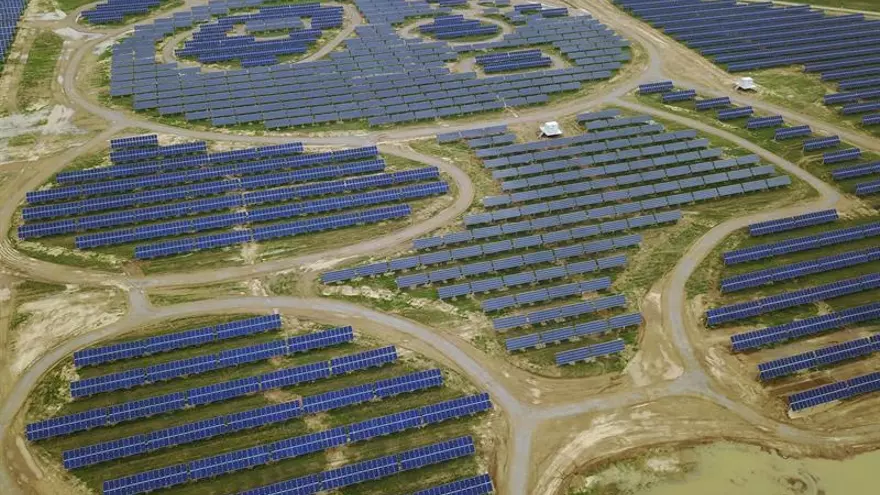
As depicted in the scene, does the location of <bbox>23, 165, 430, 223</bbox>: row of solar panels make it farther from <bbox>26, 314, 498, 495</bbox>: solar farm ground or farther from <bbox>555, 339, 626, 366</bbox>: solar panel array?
<bbox>555, 339, 626, 366</bbox>: solar panel array

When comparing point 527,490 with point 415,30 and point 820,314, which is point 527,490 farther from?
point 415,30

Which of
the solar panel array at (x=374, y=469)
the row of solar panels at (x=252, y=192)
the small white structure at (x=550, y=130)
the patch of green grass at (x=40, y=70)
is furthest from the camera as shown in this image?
the patch of green grass at (x=40, y=70)

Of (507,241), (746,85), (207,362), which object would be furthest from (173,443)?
(746,85)

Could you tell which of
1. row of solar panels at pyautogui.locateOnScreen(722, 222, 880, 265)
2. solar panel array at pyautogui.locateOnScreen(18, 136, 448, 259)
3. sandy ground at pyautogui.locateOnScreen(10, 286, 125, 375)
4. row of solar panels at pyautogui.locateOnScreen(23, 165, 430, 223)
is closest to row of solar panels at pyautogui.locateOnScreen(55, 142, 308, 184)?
solar panel array at pyautogui.locateOnScreen(18, 136, 448, 259)

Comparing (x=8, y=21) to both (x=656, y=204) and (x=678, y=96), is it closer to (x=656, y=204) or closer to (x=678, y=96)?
(x=656, y=204)

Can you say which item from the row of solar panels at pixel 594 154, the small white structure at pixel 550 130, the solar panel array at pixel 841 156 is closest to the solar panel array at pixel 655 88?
the row of solar panels at pixel 594 154

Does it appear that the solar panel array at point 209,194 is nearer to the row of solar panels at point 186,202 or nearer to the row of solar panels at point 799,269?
the row of solar panels at point 186,202
